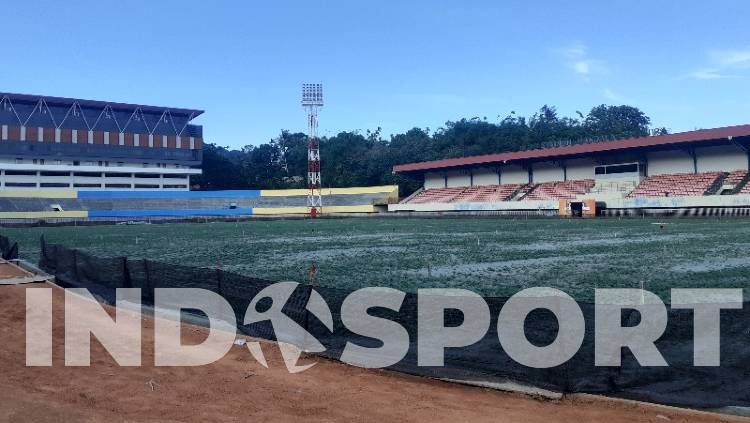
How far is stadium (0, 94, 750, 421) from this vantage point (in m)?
6.83

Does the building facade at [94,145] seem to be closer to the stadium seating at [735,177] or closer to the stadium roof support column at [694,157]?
the stadium roof support column at [694,157]

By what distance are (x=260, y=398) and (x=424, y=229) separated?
36.7 m

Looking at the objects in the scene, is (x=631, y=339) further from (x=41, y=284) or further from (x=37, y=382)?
(x=41, y=284)

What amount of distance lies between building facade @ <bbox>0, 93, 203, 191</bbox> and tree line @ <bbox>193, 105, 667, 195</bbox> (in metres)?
9.92

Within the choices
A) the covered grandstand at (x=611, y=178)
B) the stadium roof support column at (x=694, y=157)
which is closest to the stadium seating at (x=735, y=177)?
the covered grandstand at (x=611, y=178)

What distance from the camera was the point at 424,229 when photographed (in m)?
42.8

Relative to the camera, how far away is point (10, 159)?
292 feet

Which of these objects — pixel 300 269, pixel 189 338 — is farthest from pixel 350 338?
pixel 300 269

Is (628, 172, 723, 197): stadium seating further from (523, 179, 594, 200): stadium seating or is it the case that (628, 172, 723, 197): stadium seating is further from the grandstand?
the grandstand

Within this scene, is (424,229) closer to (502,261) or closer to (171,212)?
(502,261)

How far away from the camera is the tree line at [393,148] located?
97.2m

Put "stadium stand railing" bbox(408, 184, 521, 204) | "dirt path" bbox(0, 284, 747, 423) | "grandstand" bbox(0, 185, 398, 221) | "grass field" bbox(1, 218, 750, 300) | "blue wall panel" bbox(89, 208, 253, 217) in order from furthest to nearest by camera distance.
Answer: "blue wall panel" bbox(89, 208, 253, 217), "grandstand" bbox(0, 185, 398, 221), "stadium stand railing" bbox(408, 184, 521, 204), "grass field" bbox(1, 218, 750, 300), "dirt path" bbox(0, 284, 747, 423)

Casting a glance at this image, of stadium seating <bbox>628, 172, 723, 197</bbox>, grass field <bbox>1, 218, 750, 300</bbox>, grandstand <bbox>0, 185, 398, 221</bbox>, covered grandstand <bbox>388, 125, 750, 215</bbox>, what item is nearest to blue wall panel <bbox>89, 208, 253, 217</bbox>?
grandstand <bbox>0, 185, 398, 221</bbox>

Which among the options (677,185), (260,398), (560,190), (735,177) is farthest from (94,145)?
(260,398)
